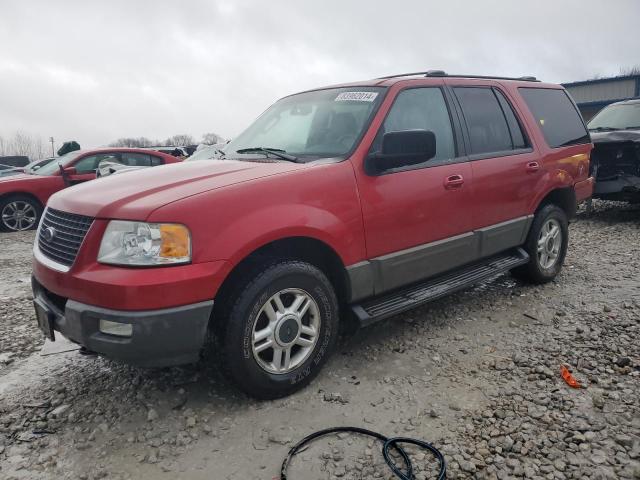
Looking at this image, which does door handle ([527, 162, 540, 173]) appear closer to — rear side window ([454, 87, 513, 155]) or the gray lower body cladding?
rear side window ([454, 87, 513, 155])

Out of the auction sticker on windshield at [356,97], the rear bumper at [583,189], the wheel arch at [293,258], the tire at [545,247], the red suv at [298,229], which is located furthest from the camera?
the rear bumper at [583,189]

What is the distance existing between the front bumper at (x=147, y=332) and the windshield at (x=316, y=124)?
55.4 inches

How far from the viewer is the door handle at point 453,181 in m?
3.60

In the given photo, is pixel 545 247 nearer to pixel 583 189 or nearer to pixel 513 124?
pixel 583 189

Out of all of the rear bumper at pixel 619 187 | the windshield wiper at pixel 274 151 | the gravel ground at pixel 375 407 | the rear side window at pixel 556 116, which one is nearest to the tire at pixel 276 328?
the gravel ground at pixel 375 407

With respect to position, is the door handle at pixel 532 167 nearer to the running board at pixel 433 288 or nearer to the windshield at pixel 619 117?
the running board at pixel 433 288

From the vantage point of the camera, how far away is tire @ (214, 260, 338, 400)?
266 centimetres

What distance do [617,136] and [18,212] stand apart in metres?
10.2

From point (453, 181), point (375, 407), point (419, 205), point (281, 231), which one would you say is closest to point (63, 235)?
point (281, 231)

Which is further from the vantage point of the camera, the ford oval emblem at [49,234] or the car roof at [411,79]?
the car roof at [411,79]

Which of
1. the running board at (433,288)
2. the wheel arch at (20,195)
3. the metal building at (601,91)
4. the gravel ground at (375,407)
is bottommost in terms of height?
the gravel ground at (375,407)

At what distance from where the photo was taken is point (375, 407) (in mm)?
2812

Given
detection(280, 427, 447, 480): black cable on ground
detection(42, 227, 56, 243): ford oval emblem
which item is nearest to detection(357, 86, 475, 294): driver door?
detection(280, 427, 447, 480): black cable on ground

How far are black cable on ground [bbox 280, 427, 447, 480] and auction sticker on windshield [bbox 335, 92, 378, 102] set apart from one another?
2.18 meters
